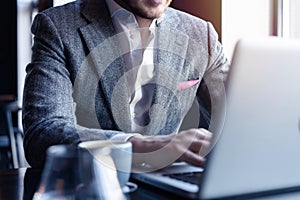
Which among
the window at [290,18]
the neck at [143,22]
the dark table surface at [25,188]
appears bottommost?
the dark table surface at [25,188]

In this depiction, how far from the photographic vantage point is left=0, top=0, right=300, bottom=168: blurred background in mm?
1950

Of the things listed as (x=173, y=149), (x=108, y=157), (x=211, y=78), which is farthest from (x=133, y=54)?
(x=108, y=157)

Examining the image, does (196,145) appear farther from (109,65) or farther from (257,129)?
(109,65)

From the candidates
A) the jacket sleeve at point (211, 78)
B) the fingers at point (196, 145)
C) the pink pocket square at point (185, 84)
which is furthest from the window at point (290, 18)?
the fingers at point (196, 145)

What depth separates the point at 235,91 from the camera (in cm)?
59

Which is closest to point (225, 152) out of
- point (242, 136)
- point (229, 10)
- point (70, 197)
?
point (242, 136)

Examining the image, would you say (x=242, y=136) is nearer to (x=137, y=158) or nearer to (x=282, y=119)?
(x=282, y=119)

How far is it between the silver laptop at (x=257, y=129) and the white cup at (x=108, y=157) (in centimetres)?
8

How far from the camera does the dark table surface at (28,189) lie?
2.31ft

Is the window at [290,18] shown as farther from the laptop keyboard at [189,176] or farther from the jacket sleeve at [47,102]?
the laptop keyboard at [189,176]

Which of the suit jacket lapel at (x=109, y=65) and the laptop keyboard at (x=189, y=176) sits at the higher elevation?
the suit jacket lapel at (x=109, y=65)

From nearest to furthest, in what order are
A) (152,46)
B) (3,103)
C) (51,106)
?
(51,106) → (152,46) → (3,103)

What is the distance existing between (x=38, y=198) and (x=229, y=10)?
157 cm

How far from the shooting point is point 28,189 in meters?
0.80
